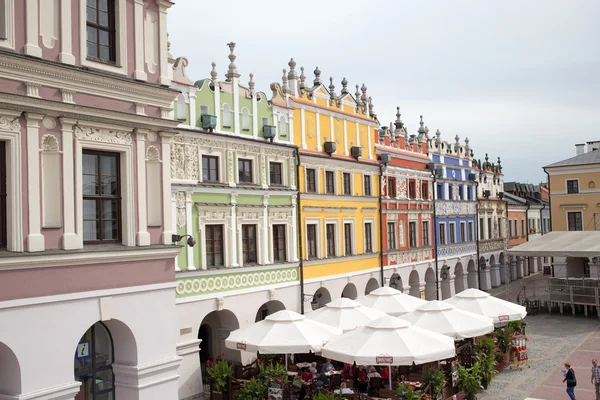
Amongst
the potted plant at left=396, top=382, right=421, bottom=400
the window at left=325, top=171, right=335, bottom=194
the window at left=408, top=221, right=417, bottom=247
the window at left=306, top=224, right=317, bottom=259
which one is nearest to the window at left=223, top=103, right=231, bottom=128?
the window at left=306, top=224, right=317, bottom=259

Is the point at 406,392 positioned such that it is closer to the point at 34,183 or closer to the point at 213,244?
the point at 213,244

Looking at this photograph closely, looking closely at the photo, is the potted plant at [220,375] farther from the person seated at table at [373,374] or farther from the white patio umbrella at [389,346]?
the person seated at table at [373,374]

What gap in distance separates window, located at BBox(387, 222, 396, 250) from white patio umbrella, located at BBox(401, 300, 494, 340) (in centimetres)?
1053

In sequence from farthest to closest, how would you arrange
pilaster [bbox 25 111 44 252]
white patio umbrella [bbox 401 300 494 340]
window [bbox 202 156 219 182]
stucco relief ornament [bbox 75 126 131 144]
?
window [bbox 202 156 219 182] → white patio umbrella [bbox 401 300 494 340] → stucco relief ornament [bbox 75 126 131 144] → pilaster [bbox 25 111 44 252]

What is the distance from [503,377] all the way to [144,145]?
15.0 meters

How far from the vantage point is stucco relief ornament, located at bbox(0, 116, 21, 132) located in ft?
34.3

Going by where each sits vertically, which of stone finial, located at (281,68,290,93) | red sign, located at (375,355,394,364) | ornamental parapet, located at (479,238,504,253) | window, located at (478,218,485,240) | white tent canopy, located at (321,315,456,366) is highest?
stone finial, located at (281,68,290,93)

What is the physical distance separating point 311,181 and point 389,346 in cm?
1151

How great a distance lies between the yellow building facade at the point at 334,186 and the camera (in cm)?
2562

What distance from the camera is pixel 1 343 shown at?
1025 cm

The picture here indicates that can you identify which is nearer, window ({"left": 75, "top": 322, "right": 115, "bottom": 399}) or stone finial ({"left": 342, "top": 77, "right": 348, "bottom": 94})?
window ({"left": 75, "top": 322, "right": 115, "bottom": 399})

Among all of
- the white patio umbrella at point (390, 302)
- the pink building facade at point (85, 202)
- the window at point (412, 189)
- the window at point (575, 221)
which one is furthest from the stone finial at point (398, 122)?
the pink building facade at point (85, 202)

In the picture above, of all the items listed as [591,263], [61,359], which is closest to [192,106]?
[61,359]

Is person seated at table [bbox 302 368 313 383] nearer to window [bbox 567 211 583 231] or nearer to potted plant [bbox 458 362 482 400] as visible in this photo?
potted plant [bbox 458 362 482 400]
